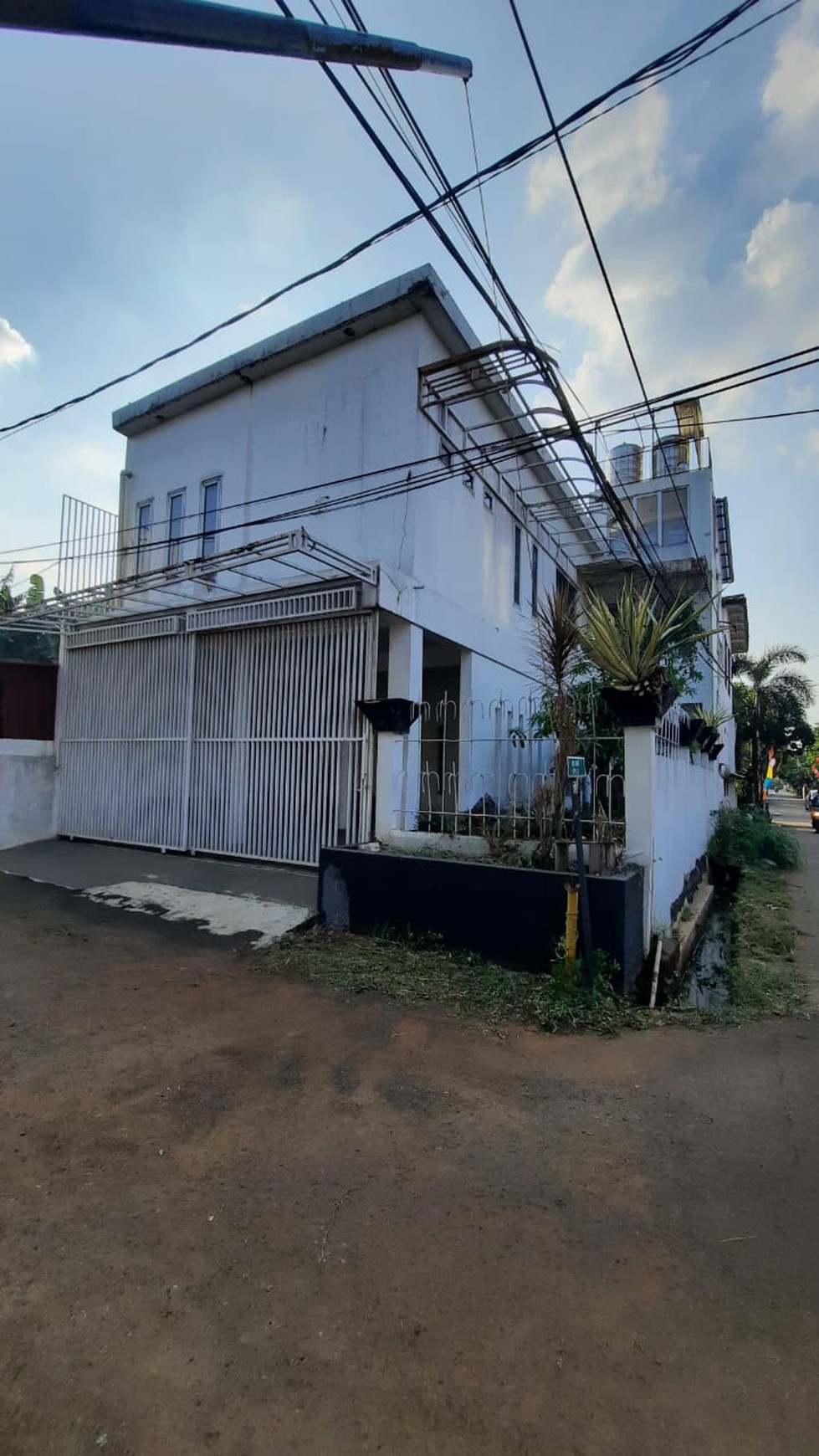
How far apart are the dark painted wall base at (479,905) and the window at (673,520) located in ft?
50.7

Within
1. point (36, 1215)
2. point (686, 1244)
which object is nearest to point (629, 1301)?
point (686, 1244)

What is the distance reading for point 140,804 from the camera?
33.7 feet

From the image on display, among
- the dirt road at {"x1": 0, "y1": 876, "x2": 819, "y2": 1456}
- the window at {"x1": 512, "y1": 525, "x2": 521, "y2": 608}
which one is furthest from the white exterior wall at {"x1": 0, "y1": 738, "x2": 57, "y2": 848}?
the window at {"x1": 512, "y1": 525, "x2": 521, "y2": 608}

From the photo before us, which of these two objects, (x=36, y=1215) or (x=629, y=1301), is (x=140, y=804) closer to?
(x=36, y=1215)

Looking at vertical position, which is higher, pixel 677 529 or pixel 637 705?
pixel 677 529

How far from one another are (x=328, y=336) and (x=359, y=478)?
2.28 m

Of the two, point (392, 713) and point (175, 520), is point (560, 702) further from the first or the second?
point (175, 520)

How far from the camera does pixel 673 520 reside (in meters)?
18.5

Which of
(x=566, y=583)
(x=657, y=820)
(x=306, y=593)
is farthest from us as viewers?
(x=566, y=583)

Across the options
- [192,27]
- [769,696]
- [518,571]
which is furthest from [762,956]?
[769,696]

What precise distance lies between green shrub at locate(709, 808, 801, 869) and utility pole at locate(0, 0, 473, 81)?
1270cm

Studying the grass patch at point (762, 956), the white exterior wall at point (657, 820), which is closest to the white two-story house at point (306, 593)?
the white exterior wall at point (657, 820)

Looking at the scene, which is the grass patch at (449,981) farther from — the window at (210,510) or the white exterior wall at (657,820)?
the window at (210,510)

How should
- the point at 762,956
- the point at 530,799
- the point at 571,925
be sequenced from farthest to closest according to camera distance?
the point at 762,956
the point at 530,799
the point at 571,925
